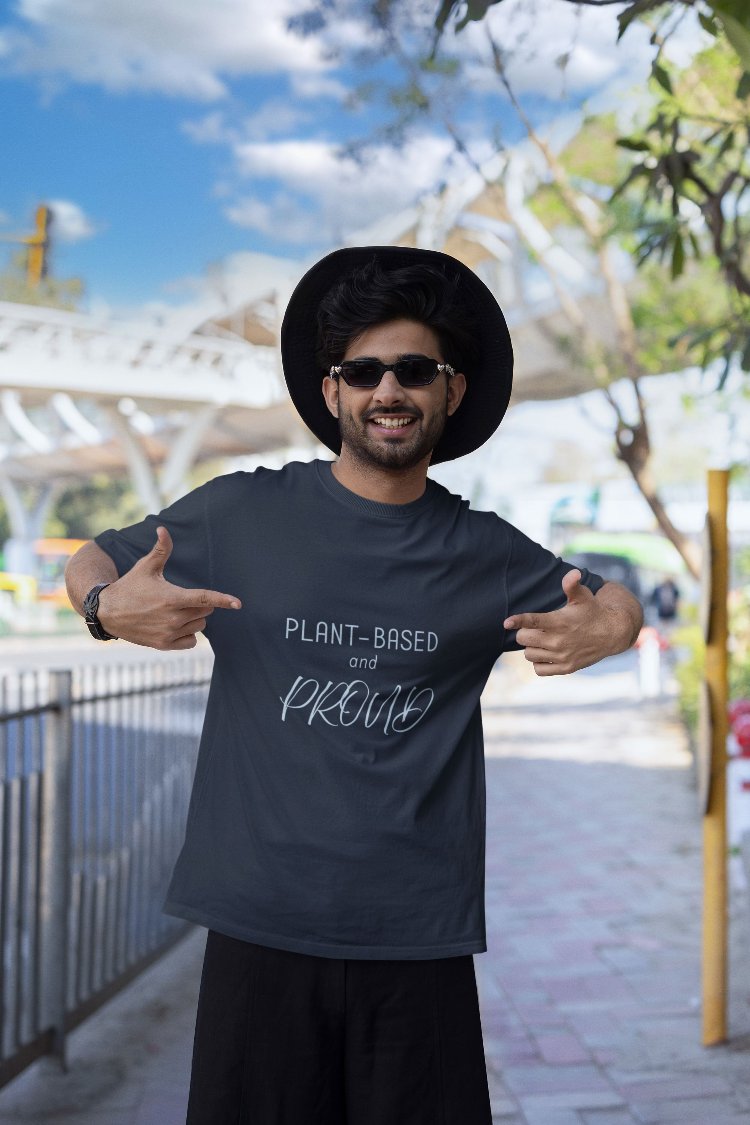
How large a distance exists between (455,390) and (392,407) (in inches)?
8.5

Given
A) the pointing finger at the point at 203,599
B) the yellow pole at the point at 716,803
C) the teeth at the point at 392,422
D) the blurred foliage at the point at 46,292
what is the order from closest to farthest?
the pointing finger at the point at 203,599 < the teeth at the point at 392,422 < the yellow pole at the point at 716,803 < the blurred foliage at the point at 46,292

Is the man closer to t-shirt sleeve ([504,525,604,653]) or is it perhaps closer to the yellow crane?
t-shirt sleeve ([504,525,604,653])

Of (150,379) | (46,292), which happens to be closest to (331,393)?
(150,379)

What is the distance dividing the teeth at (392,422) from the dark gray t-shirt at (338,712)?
12cm

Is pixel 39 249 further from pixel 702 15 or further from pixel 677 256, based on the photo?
pixel 702 15

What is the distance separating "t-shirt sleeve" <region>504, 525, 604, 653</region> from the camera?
2062 mm

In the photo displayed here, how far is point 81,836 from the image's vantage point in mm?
4047

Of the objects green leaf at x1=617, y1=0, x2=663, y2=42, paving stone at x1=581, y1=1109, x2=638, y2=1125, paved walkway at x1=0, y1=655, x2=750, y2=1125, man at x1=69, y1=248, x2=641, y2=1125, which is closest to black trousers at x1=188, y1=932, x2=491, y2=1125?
man at x1=69, y1=248, x2=641, y2=1125

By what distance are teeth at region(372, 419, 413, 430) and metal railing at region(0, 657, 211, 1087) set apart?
1.84 meters

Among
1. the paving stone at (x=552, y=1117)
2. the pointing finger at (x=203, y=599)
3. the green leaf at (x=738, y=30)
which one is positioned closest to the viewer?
the green leaf at (x=738, y=30)

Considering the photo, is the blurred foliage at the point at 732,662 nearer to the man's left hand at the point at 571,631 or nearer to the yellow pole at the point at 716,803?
the yellow pole at the point at 716,803

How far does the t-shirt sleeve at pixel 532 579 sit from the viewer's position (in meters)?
2.06

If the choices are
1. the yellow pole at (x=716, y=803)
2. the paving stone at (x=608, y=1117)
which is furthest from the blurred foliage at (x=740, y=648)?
the paving stone at (x=608, y=1117)

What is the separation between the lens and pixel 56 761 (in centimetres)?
379
